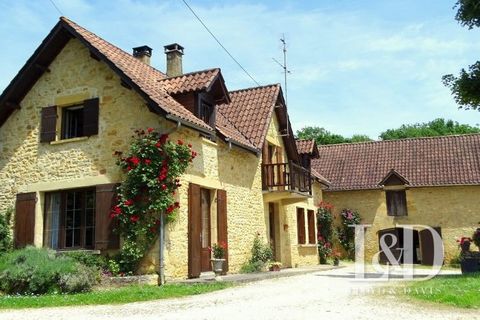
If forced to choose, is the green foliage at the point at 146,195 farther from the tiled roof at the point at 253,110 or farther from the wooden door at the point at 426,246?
the wooden door at the point at 426,246

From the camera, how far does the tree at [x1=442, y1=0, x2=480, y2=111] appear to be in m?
12.8

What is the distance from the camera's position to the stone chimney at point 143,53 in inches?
703

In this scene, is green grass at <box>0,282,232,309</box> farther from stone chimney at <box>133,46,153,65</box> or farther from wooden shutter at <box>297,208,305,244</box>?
wooden shutter at <box>297,208,305,244</box>

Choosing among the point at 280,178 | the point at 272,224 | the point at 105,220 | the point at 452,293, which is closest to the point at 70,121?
the point at 105,220

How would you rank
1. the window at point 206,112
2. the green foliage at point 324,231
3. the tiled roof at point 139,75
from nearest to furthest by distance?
the tiled roof at point 139,75 → the window at point 206,112 → the green foliage at point 324,231

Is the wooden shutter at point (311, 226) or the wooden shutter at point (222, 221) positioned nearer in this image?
the wooden shutter at point (222, 221)

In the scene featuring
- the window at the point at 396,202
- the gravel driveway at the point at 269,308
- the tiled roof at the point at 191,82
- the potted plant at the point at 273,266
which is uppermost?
the tiled roof at the point at 191,82

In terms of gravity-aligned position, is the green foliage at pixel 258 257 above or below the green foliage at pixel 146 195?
below

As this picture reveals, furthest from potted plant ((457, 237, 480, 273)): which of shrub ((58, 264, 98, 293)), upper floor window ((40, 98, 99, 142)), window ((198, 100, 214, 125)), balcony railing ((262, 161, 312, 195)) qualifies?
upper floor window ((40, 98, 99, 142))

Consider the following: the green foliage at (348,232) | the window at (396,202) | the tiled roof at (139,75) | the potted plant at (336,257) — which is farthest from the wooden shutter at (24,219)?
the window at (396,202)

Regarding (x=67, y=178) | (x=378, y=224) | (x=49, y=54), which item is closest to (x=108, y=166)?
(x=67, y=178)

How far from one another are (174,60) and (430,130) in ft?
116

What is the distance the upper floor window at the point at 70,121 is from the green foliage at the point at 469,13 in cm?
981

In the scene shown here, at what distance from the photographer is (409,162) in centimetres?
2709
